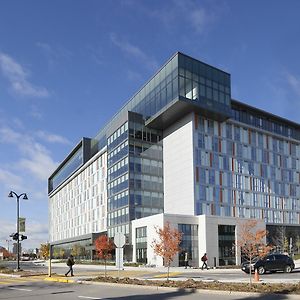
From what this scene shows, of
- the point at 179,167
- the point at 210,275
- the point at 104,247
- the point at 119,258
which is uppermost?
the point at 179,167

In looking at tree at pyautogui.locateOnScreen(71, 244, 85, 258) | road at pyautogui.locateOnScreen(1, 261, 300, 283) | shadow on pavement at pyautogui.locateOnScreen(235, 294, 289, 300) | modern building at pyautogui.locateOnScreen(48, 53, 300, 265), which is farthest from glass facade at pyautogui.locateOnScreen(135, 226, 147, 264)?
shadow on pavement at pyautogui.locateOnScreen(235, 294, 289, 300)

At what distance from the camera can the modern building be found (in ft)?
209

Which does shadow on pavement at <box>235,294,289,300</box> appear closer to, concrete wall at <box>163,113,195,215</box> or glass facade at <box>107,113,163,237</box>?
concrete wall at <box>163,113,195,215</box>

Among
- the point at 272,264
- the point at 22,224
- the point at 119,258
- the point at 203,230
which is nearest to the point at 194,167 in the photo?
the point at 203,230

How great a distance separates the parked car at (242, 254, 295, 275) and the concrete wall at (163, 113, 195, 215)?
105 feet

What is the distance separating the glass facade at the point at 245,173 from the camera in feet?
233

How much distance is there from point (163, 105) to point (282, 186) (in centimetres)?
2974

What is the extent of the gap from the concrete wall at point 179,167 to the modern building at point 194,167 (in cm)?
15

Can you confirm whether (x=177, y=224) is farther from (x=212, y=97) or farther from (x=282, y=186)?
(x=282, y=186)

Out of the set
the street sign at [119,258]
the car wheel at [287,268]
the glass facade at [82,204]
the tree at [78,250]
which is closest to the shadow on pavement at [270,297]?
the street sign at [119,258]

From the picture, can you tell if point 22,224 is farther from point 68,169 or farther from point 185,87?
point 68,169

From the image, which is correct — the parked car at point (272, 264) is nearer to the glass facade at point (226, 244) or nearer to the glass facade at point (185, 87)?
the glass facade at point (226, 244)

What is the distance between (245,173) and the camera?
77875 mm

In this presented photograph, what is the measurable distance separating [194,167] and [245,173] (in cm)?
1293
